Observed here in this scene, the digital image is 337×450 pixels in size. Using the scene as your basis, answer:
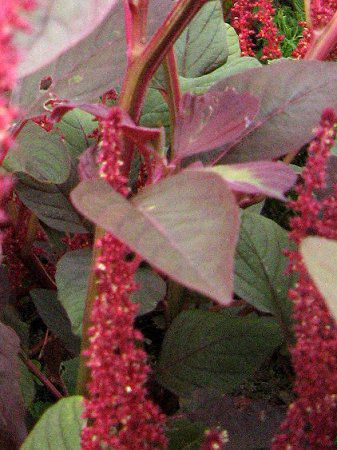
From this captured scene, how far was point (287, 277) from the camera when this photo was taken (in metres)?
0.67

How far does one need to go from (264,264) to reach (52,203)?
0.77ft

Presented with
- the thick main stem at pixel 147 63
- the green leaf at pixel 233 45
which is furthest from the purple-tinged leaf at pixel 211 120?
the green leaf at pixel 233 45

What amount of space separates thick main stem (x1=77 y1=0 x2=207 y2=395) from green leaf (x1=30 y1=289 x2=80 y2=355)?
8.6 inches

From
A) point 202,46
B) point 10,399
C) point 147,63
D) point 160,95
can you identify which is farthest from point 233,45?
point 10,399

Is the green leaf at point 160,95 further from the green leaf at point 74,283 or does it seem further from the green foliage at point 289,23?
the green foliage at point 289,23

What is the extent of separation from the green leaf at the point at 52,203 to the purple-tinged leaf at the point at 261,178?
33cm

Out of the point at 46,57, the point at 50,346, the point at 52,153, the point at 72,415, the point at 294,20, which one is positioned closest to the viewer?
the point at 46,57

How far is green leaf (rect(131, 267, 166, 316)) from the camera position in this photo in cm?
61

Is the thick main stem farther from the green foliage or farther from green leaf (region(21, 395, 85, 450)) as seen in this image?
the green foliage

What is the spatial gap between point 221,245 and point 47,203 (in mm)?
417

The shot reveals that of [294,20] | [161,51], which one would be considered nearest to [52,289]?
[161,51]

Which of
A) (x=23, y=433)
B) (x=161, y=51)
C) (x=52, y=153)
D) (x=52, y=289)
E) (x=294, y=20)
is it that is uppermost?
(x=161, y=51)

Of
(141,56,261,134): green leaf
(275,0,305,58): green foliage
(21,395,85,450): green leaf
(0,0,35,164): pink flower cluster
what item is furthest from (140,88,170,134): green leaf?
(275,0,305,58): green foliage

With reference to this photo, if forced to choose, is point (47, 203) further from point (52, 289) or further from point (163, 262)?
point (163, 262)
